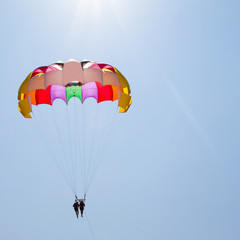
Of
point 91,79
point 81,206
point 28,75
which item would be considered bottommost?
point 81,206

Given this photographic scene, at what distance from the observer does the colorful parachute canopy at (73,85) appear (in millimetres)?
25422

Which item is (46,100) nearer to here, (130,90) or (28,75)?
(28,75)

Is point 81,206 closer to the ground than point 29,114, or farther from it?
closer to the ground

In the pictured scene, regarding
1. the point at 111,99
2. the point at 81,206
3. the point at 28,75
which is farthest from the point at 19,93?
the point at 81,206

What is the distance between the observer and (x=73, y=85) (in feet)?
89.7

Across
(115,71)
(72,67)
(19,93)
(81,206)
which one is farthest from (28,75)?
(81,206)

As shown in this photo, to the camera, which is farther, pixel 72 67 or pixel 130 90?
pixel 130 90

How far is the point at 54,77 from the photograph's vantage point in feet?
83.5

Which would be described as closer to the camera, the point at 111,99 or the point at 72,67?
the point at 72,67

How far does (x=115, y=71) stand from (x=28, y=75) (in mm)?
5408

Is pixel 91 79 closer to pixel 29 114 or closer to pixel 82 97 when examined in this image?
pixel 82 97

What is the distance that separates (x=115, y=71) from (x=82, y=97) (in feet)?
9.01

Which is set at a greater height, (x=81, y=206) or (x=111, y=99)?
(x=111, y=99)

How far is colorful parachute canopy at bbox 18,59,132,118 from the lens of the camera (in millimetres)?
25422
